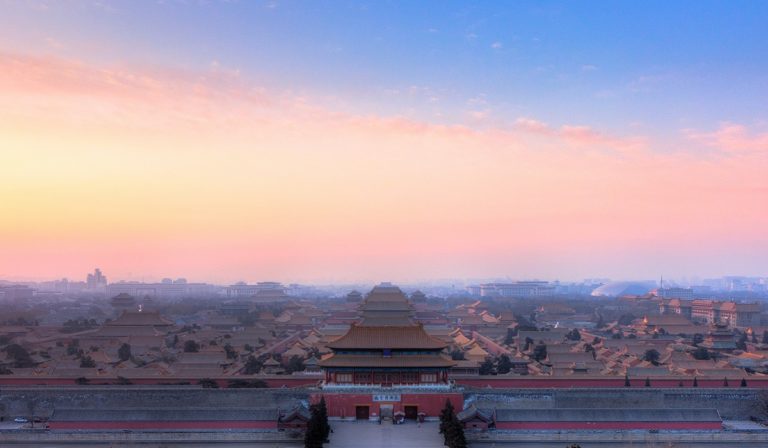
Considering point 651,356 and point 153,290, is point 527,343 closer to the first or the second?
point 651,356

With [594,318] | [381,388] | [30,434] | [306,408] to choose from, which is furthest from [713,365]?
[594,318]

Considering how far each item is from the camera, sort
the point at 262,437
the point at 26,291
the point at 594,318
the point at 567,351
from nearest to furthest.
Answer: the point at 262,437 < the point at 567,351 < the point at 594,318 < the point at 26,291

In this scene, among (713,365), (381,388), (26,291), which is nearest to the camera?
(381,388)

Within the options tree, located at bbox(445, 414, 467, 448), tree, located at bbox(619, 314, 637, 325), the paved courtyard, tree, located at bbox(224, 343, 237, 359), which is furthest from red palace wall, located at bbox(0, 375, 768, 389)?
tree, located at bbox(619, 314, 637, 325)

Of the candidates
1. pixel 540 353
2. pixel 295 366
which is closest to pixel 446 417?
pixel 295 366

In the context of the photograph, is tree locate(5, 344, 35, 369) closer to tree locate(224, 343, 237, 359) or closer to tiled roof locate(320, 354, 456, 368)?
tree locate(224, 343, 237, 359)

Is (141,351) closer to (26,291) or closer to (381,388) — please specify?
(381,388)

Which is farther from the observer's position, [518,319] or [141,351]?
[518,319]
